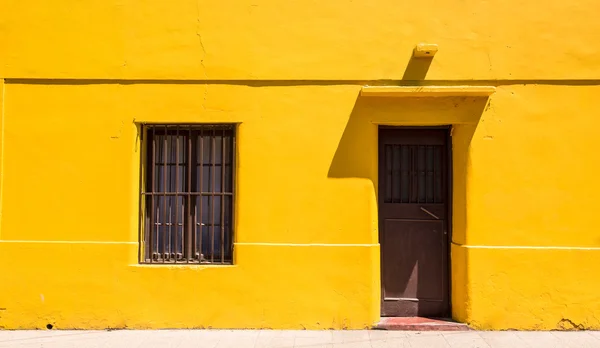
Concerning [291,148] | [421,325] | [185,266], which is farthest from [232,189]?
[421,325]

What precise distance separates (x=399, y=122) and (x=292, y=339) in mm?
2483

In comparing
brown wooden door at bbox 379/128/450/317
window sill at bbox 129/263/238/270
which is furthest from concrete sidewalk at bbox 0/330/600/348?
window sill at bbox 129/263/238/270

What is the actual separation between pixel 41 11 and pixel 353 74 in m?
3.38

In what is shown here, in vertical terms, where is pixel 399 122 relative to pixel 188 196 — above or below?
above

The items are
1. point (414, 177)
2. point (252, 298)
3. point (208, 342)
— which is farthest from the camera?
point (414, 177)

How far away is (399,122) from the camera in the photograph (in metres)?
6.21

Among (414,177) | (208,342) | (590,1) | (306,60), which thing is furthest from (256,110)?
(590,1)

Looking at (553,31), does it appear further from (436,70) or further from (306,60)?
(306,60)

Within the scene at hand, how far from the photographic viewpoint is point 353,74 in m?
6.17

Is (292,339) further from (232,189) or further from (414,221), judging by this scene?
(414,221)

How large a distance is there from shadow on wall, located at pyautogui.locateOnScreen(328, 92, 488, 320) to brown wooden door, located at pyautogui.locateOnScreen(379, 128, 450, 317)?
294mm

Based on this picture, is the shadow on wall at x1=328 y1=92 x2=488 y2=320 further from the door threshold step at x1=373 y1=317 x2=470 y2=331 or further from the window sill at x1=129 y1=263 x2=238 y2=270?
the window sill at x1=129 y1=263 x2=238 y2=270

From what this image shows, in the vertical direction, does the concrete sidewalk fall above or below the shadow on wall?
below

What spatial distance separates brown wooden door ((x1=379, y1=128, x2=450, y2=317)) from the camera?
645 cm
